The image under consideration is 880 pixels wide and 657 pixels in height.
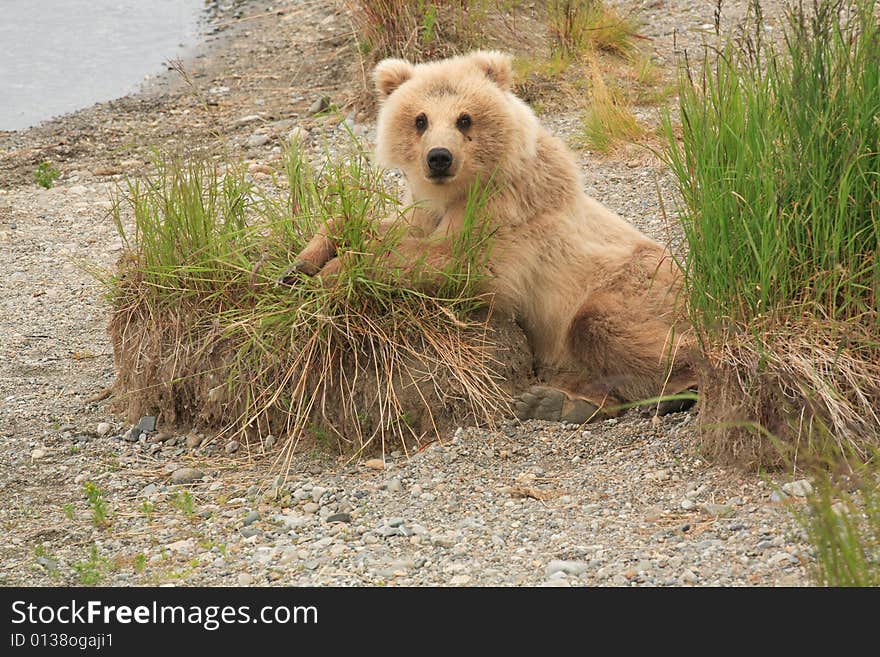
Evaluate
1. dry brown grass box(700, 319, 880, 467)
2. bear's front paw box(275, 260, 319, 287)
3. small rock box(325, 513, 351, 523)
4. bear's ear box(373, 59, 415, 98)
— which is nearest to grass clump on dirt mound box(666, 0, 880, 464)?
dry brown grass box(700, 319, 880, 467)

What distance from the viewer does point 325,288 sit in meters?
4.63

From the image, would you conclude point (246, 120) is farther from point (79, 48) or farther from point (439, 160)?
point (439, 160)

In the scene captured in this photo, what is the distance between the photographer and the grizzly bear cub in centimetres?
470

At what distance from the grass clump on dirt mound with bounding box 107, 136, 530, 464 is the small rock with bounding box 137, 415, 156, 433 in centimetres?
5

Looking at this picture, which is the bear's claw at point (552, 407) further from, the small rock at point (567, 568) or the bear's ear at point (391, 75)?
the bear's ear at point (391, 75)

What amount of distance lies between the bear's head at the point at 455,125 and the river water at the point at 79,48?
7493 millimetres

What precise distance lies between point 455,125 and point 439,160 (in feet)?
0.79

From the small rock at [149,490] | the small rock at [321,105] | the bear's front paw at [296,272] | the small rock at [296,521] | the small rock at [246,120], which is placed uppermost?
the small rock at [321,105]

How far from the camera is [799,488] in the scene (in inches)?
141

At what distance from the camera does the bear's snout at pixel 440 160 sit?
4.52 meters

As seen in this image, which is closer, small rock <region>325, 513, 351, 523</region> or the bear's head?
small rock <region>325, 513, 351, 523</region>

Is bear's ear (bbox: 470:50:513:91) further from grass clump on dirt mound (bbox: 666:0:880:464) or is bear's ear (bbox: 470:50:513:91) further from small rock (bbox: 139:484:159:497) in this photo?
small rock (bbox: 139:484:159:497)

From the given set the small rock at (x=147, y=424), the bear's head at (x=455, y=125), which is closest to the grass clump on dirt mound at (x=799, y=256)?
the bear's head at (x=455, y=125)

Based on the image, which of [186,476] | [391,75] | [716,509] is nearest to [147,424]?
[186,476]
